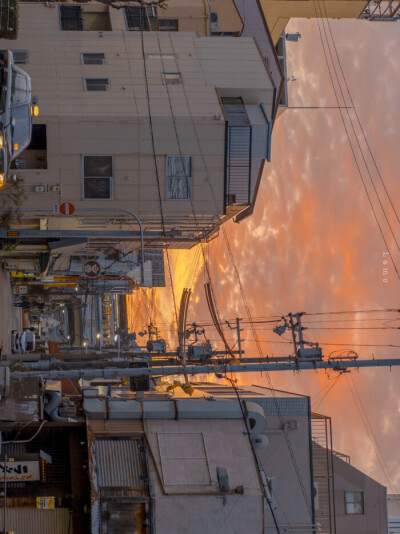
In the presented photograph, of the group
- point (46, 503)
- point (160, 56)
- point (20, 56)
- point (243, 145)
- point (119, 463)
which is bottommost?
point (46, 503)

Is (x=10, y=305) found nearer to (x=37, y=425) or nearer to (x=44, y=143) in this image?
(x=44, y=143)

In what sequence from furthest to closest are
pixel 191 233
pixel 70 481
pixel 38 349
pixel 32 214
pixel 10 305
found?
pixel 38 349, pixel 10 305, pixel 191 233, pixel 32 214, pixel 70 481

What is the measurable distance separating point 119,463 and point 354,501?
44.5 feet

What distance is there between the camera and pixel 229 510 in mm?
20500

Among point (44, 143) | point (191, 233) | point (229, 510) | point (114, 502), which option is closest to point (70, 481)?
point (114, 502)

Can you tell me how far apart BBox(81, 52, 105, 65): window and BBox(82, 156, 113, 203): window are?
18.1 feet

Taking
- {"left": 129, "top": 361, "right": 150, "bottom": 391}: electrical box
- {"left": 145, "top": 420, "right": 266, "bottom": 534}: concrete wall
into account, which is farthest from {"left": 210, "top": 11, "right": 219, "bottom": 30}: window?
{"left": 145, "top": 420, "right": 266, "bottom": 534}: concrete wall

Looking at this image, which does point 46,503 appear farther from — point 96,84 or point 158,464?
point 96,84

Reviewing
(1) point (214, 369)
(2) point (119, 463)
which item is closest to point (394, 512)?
(1) point (214, 369)

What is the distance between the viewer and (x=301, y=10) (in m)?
41.4

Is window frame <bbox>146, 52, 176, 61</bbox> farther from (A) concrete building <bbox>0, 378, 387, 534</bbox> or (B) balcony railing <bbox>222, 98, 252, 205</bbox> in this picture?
(A) concrete building <bbox>0, 378, 387, 534</bbox>

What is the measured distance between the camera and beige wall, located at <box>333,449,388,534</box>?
28984 millimetres

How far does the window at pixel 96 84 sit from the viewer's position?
30016mm

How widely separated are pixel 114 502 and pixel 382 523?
14.7 metres
